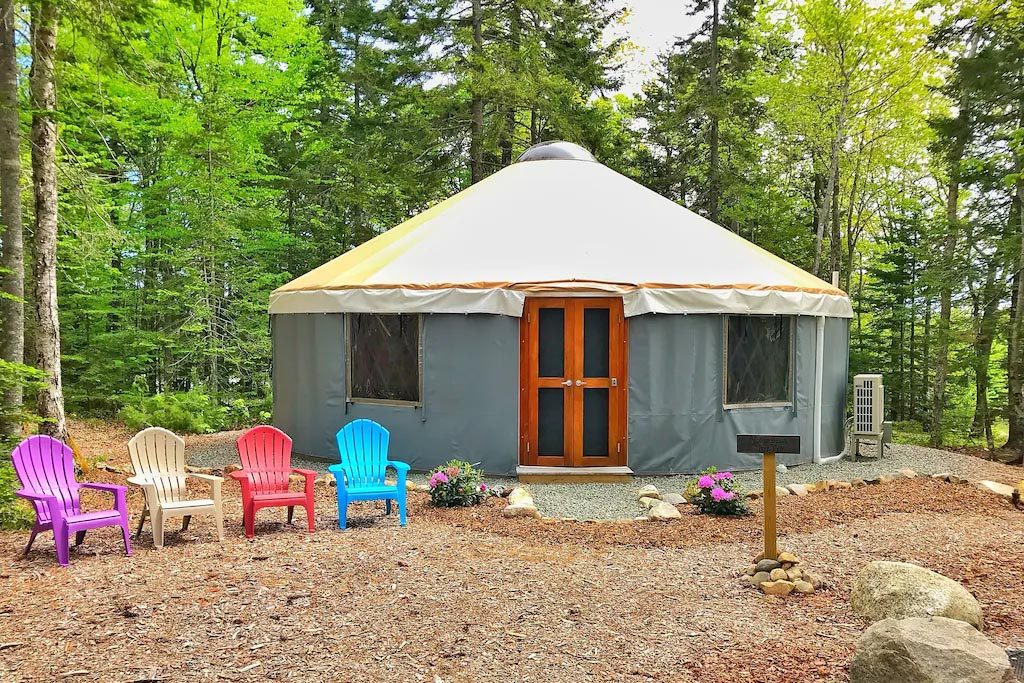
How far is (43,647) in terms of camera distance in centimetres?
317

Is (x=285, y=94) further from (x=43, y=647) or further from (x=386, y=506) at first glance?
(x=43, y=647)

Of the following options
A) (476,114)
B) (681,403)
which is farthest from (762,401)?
(476,114)

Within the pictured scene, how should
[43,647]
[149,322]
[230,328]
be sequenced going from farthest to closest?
[149,322] → [230,328] → [43,647]

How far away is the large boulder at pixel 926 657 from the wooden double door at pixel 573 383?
4800 millimetres

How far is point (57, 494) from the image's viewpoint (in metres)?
4.67

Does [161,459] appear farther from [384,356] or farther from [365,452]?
[384,356]

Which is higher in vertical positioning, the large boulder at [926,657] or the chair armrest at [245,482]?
the chair armrest at [245,482]

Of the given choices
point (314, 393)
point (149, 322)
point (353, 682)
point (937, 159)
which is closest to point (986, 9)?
point (937, 159)

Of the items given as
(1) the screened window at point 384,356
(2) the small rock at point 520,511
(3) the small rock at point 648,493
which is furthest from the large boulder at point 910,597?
(1) the screened window at point 384,356

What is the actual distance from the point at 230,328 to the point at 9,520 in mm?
9358

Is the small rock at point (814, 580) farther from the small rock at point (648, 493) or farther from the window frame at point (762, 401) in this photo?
the window frame at point (762, 401)

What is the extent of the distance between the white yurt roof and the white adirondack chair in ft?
8.92

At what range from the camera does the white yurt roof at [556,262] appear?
7.37m

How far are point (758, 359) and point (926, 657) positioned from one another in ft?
18.1
